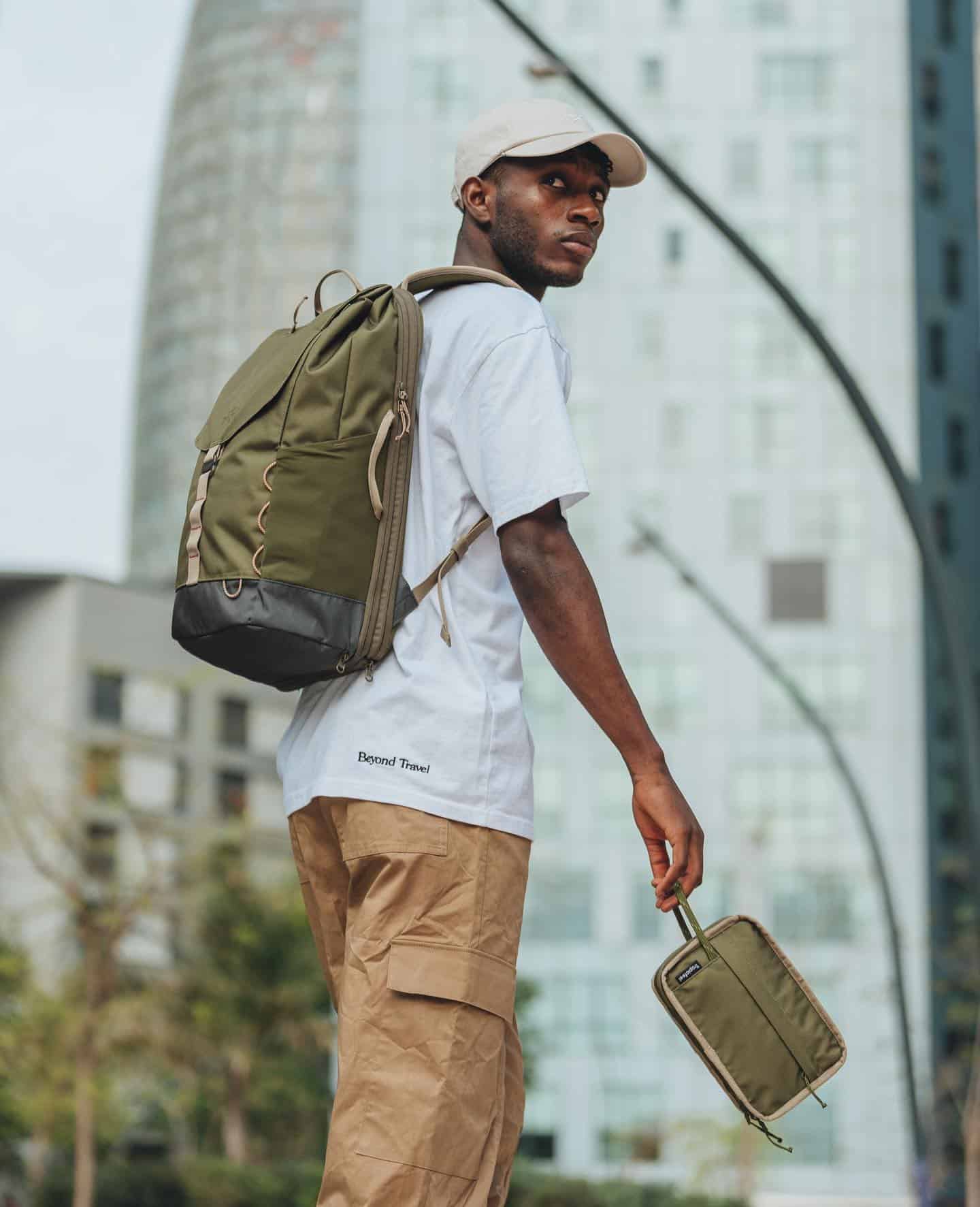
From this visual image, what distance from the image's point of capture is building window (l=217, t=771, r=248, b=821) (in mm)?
65000

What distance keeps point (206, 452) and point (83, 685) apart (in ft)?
205

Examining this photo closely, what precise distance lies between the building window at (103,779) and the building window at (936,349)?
32.9m

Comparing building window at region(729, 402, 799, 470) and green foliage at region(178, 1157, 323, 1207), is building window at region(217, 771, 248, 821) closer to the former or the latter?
building window at region(729, 402, 799, 470)

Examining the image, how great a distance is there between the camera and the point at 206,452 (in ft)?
10.6

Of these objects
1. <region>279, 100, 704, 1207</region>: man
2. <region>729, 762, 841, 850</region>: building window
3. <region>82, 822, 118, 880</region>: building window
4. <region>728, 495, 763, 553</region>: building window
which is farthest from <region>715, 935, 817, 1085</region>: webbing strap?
<region>728, 495, 763, 553</region>: building window

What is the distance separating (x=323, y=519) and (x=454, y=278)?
516 mm

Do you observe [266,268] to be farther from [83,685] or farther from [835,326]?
[835,326]

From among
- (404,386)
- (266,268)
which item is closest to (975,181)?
(266,268)

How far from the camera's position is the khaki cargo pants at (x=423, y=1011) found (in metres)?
2.90

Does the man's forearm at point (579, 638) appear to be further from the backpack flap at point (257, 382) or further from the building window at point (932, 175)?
the building window at point (932, 175)

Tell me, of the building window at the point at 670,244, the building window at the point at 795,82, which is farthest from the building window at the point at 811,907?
the building window at the point at 795,82

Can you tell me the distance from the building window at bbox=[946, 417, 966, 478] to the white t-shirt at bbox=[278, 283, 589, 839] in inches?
2278

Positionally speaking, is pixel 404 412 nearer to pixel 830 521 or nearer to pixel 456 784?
pixel 456 784

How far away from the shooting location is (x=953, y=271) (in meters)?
60.5
